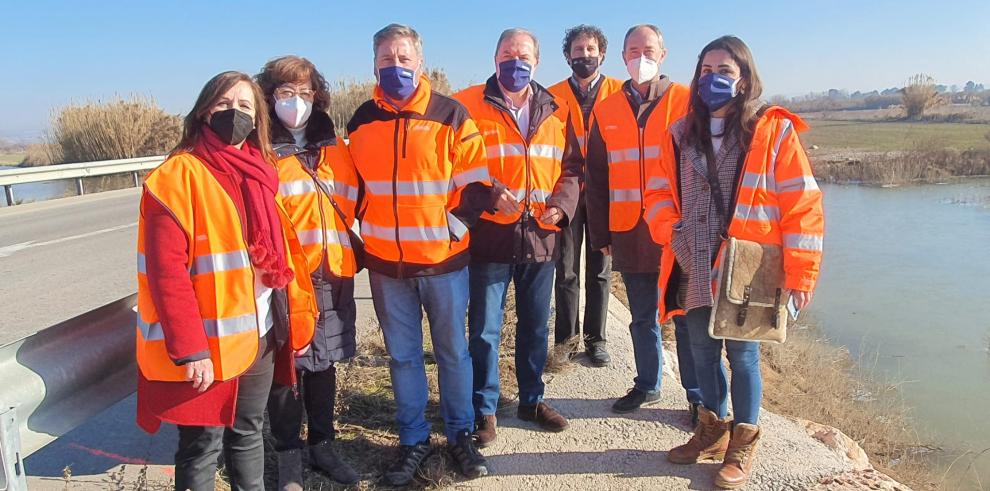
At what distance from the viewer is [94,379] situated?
2.38 meters

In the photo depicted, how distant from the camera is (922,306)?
977 centimetres

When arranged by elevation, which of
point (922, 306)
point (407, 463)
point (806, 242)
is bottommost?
point (922, 306)

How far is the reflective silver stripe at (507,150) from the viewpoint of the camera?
134 inches

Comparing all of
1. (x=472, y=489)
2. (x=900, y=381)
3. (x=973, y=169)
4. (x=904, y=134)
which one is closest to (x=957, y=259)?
(x=900, y=381)

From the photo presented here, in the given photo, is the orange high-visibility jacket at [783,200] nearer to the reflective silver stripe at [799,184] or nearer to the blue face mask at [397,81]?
the reflective silver stripe at [799,184]

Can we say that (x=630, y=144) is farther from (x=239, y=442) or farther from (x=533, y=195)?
(x=239, y=442)

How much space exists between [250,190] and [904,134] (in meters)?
39.8

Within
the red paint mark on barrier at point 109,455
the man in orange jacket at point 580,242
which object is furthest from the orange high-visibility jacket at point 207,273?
the man in orange jacket at point 580,242

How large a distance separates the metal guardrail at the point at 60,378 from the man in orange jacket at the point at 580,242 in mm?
2592

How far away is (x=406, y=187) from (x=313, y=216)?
0.42 metres

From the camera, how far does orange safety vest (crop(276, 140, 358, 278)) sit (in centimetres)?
283

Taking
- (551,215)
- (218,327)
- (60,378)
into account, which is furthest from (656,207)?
(60,378)

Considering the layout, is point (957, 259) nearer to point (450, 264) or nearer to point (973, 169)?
point (450, 264)

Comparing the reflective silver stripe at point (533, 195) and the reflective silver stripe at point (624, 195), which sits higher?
the reflective silver stripe at point (533, 195)
